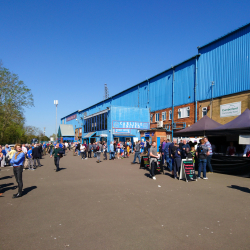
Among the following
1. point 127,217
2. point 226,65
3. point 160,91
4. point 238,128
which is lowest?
point 127,217

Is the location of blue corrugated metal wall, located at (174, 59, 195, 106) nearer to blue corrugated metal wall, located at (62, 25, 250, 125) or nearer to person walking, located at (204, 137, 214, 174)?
blue corrugated metal wall, located at (62, 25, 250, 125)

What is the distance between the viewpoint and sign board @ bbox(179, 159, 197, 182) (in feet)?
31.0

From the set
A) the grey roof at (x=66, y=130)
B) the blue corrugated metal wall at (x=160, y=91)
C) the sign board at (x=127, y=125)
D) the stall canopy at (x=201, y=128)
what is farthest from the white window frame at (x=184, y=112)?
the grey roof at (x=66, y=130)

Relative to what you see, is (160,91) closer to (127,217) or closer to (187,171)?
(187,171)

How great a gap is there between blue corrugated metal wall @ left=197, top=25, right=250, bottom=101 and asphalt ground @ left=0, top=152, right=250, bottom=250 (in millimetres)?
15682

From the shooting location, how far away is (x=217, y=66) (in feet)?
76.1

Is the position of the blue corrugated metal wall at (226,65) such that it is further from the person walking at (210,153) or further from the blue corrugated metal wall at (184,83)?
the person walking at (210,153)

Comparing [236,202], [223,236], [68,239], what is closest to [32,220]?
[68,239]

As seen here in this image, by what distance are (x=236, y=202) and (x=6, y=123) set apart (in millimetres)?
33989

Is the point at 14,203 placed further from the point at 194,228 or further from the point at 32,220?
the point at 194,228

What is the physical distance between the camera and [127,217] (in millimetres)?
5082

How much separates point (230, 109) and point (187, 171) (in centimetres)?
1466

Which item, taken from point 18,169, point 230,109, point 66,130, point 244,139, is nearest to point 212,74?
point 230,109

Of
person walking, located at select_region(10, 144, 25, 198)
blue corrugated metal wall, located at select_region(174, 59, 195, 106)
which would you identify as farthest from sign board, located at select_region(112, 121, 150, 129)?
person walking, located at select_region(10, 144, 25, 198)
